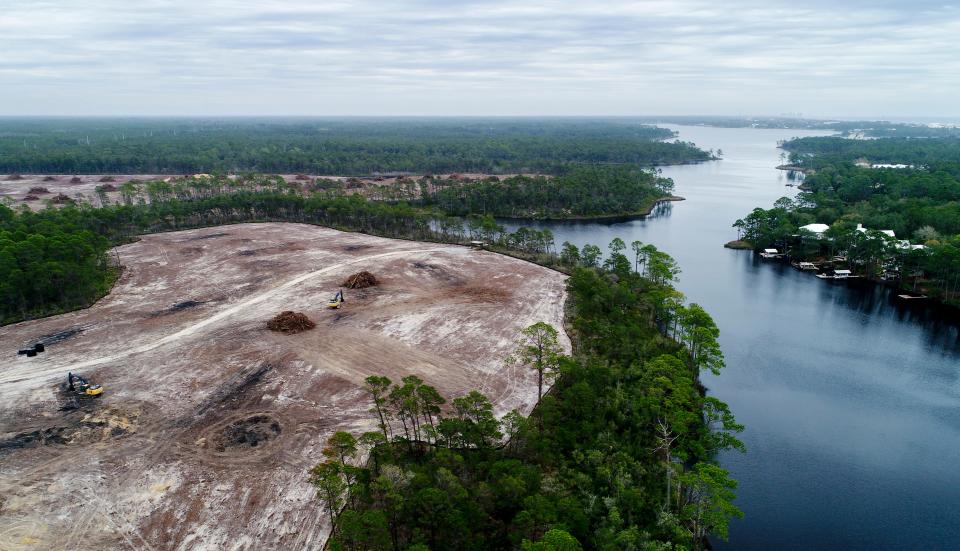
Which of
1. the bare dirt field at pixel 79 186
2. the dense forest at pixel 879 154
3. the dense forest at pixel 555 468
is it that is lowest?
the dense forest at pixel 555 468

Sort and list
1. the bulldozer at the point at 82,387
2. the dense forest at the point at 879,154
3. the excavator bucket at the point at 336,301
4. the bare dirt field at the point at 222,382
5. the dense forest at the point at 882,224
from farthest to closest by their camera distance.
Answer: the dense forest at the point at 879,154
the dense forest at the point at 882,224
the excavator bucket at the point at 336,301
the bulldozer at the point at 82,387
the bare dirt field at the point at 222,382

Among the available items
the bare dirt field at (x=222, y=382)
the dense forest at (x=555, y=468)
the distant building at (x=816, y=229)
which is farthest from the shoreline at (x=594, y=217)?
the dense forest at (x=555, y=468)

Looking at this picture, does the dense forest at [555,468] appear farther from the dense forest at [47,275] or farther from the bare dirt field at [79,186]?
the bare dirt field at [79,186]

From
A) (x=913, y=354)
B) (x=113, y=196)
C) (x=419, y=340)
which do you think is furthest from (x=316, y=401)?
(x=113, y=196)

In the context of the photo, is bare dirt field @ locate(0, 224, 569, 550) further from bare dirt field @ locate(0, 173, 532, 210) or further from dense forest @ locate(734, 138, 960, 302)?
bare dirt field @ locate(0, 173, 532, 210)

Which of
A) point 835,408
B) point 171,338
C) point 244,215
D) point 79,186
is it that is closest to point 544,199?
point 244,215

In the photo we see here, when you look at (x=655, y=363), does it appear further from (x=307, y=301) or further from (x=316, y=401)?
(x=307, y=301)
